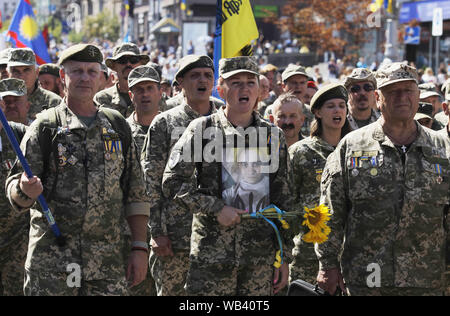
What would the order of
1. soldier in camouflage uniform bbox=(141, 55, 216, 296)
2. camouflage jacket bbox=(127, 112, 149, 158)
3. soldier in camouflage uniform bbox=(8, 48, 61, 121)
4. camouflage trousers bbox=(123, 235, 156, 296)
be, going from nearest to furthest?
soldier in camouflage uniform bbox=(141, 55, 216, 296) → camouflage trousers bbox=(123, 235, 156, 296) → camouflage jacket bbox=(127, 112, 149, 158) → soldier in camouflage uniform bbox=(8, 48, 61, 121)

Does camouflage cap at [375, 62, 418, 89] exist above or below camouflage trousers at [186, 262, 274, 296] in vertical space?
above

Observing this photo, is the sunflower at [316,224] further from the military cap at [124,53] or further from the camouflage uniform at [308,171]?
the military cap at [124,53]

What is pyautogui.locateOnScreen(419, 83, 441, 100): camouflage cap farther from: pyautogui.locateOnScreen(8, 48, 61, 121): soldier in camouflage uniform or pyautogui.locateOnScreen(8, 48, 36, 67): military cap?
pyautogui.locateOnScreen(8, 48, 36, 67): military cap

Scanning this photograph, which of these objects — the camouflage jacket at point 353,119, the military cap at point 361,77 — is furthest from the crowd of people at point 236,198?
the military cap at point 361,77

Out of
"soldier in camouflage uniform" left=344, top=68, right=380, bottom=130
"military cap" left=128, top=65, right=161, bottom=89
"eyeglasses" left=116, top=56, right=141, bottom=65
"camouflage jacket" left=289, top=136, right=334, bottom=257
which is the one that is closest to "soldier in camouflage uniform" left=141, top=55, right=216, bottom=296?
"camouflage jacket" left=289, top=136, right=334, bottom=257

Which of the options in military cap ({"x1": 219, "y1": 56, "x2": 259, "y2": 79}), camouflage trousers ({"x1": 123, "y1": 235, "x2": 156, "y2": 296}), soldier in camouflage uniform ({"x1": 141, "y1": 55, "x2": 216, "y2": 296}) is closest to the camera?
military cap ({"x1": 219, "y1": 56, "x2": 259, "y2": 79})

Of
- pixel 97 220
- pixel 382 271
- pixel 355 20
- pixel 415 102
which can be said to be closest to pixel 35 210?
pixel 97 220

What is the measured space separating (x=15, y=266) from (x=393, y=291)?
3.32 meters

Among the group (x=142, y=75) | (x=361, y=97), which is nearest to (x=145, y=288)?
(x=142, y=75)

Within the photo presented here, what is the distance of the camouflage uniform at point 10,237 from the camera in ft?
20.7

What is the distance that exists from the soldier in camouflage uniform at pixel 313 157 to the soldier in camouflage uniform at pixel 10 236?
95.0 inches

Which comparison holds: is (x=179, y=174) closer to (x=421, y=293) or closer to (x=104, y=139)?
(x=104, y=139)

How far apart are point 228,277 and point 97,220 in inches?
38.3

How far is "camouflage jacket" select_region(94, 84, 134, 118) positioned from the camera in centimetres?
917
